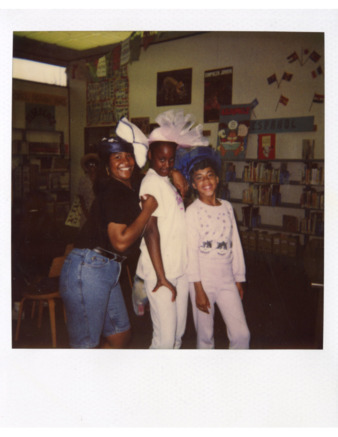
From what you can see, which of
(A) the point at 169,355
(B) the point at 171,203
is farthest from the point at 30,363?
(B) the point at 171,203

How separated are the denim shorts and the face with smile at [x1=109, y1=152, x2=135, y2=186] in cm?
54

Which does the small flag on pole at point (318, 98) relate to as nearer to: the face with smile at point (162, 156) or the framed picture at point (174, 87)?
the framed picture at point (174, 87)

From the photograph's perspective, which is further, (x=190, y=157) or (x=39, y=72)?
(x=39, y=72)

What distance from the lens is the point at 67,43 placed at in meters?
2.54

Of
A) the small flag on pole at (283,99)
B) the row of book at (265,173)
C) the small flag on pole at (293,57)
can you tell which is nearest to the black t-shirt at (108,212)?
the row of book at (265,173)

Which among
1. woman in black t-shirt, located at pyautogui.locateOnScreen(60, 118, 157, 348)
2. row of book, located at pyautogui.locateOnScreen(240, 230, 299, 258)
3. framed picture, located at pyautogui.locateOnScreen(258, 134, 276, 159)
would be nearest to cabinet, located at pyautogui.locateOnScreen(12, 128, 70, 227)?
woman in black t-shirt, located at pyautogui.locateOnScreen(60, 118, 157, 348)

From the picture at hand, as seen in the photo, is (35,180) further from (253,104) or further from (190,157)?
(253,104)

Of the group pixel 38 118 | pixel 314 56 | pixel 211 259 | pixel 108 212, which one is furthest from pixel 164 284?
pixel 314 56

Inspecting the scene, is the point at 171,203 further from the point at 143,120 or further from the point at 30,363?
the point at 30,363

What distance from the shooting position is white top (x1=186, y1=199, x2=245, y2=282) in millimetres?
2525

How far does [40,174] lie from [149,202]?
0.81 metres

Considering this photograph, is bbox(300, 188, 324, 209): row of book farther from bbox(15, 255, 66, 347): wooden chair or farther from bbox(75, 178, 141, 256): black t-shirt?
bbox(15, 255, 66, 347): wooden chair

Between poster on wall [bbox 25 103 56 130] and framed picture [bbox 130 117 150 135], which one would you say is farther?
poster on wall [bbox 25 103 56 130]

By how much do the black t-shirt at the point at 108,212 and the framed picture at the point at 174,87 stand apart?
614 millimetres
